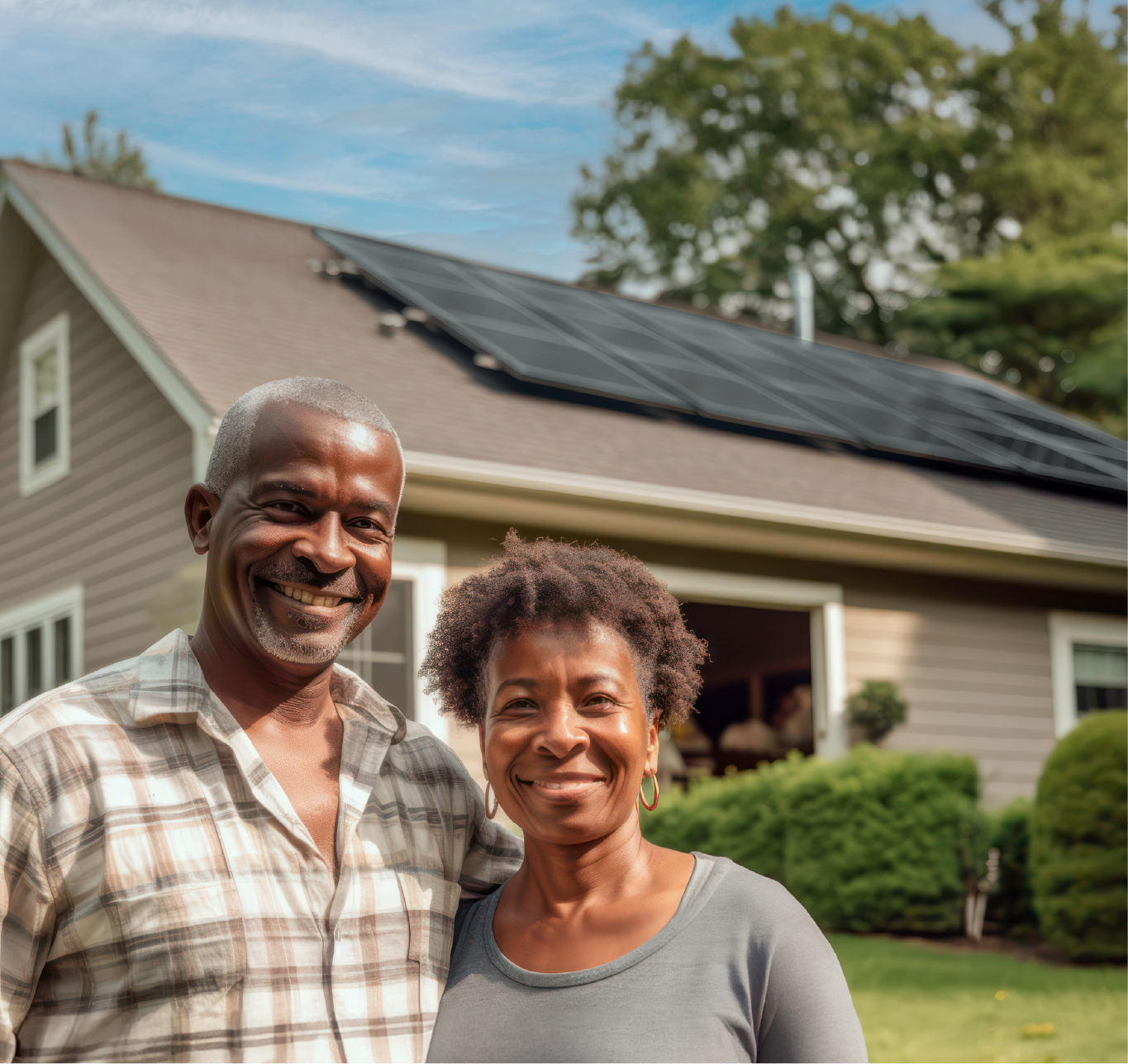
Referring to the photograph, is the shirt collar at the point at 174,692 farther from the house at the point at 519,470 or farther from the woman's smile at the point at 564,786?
the house at the point at 519,470

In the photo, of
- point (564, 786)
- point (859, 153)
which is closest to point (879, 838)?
point (564, 786)

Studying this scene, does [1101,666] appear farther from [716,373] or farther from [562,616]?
[562,616]

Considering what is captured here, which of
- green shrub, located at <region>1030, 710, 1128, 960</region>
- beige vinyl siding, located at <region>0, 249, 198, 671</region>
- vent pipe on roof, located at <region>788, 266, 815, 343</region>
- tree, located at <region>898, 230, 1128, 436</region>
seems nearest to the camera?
green shrub, located at <region>1030, 710, 1128, 960</region>

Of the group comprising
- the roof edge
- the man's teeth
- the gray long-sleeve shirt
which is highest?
the roof edge

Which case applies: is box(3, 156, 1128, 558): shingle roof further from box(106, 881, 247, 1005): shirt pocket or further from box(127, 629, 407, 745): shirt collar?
box(106, 881, 247, 1005): shirt pocket

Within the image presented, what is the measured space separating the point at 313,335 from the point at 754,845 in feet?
14.4

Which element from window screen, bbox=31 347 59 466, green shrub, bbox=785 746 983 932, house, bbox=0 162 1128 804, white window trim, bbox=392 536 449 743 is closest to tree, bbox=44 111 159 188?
house, bbox=0 162 1128 804

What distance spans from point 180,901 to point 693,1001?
0.82 meters

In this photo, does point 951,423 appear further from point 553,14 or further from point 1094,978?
point 553,14

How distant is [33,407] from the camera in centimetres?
1041

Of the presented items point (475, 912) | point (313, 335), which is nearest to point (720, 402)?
point (313, 335)

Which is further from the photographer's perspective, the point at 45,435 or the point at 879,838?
the point at 45,435

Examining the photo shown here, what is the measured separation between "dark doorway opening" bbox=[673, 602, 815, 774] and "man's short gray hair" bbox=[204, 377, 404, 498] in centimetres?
936

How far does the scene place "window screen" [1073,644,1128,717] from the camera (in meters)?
10.9
